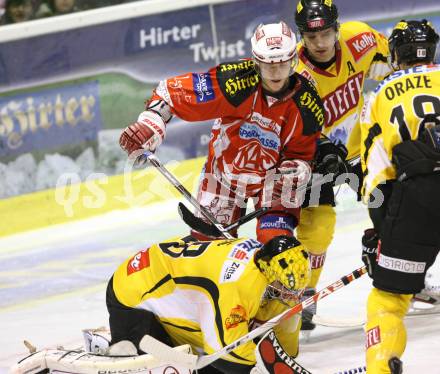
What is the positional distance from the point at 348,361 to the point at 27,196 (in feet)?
9.88

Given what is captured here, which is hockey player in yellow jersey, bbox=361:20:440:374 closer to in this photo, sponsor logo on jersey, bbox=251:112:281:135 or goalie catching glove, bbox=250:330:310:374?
goalie catching glove, bbox=250:330:310:374

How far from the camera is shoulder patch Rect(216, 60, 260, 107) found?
468 centimetres

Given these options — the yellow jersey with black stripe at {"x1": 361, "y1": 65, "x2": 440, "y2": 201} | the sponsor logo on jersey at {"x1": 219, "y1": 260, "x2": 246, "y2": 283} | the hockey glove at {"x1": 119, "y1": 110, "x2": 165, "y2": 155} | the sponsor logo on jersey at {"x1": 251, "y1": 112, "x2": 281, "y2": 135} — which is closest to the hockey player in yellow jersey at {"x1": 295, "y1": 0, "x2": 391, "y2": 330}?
the sponsor logo on jersey at {"x1": 251, "y1": 112, "x2": 281, "y2": 135}

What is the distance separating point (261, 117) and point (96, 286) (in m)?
1.64

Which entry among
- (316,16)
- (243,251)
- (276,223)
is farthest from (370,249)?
(316,16)

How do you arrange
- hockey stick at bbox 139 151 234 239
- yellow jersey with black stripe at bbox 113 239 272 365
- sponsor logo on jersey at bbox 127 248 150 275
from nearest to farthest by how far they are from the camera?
yellow jersey with black stripe at bbox 113 239 272 365 < sponsor logo on jersey at bbox 127 248 150 275 < hockey stick at bbox 139 151 234 239

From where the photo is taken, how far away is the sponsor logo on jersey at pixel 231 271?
3.88 metres

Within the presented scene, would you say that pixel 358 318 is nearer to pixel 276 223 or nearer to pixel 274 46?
pixel 276 223

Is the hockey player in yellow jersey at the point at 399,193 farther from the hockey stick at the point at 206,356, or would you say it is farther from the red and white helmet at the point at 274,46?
the red and white helmet at the point at 274,46

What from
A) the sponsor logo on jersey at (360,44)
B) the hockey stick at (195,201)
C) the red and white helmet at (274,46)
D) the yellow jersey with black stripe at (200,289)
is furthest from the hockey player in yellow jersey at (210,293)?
the sponsor logo on jersey at (360,44)

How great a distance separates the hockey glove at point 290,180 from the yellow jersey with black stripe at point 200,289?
0.64 metres

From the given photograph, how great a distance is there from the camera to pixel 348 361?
4.52 m

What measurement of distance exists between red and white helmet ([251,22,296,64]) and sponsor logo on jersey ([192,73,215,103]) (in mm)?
283

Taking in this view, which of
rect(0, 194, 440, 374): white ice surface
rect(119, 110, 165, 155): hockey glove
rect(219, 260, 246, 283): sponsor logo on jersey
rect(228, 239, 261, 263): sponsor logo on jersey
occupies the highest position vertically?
rect(119, 110, 165, 155): hockey glove
